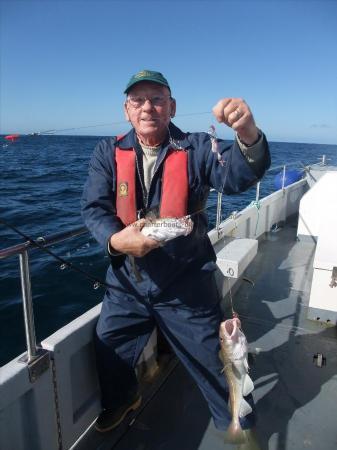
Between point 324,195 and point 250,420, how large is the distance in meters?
5.62

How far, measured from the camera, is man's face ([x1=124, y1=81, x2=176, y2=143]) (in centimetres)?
249

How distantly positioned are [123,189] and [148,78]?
77 centimetres

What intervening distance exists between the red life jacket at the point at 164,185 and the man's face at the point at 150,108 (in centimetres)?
18

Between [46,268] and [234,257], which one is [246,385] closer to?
[234,257]

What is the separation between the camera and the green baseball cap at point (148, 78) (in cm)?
244

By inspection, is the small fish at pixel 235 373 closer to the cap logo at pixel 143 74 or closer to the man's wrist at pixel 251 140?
the man's wrist at pixel 251 140

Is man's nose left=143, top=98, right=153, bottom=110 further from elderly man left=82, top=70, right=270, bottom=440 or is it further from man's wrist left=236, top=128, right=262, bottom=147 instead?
man's wrist left=236, top=128, right=262, bottom=147

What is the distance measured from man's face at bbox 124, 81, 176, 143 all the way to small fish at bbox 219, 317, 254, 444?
1443mm

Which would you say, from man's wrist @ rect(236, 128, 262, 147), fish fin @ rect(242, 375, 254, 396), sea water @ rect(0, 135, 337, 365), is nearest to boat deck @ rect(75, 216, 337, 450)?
fish fin @ rect(242, 375, 254, 396)

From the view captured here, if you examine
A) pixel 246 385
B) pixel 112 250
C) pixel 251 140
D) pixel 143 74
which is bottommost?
pixel 246 385

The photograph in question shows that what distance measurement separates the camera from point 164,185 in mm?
2477

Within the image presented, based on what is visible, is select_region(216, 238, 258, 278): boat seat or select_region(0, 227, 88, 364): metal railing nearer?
select_region(0, 227, 88, 364): metal railing

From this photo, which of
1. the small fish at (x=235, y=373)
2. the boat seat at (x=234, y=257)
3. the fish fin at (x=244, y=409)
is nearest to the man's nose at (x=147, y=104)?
the small fish at (x=235, y=373)

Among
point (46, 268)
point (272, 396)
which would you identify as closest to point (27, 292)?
point (272, 396)
